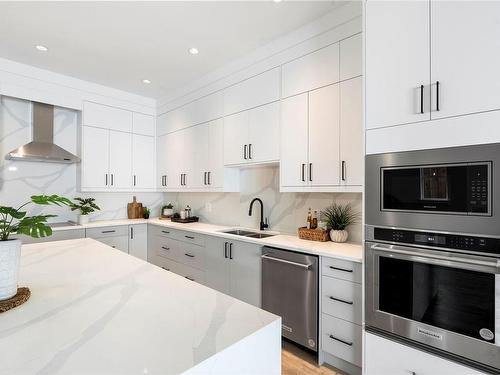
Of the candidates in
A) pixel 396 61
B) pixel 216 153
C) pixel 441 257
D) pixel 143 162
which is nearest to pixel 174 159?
pixel 143 162

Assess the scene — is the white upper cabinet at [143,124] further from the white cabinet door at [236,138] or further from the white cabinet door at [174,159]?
the white cabinet door at [236,138]

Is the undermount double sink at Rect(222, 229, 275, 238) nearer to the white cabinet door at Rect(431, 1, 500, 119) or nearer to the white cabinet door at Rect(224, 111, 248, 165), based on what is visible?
the white cabinet door at Rect(224, 111, 248, 165)

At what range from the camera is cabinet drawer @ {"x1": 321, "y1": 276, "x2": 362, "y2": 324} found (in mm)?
1847

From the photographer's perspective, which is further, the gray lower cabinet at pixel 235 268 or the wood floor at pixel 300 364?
the gray lower cabinet at pixel 235 268

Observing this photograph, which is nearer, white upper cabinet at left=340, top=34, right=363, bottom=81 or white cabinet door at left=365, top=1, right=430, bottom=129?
white cabinet door at left=365, top=1, right=430, bottom=129

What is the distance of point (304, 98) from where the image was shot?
2.40m

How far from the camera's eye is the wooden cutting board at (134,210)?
4285 millimetres

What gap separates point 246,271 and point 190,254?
3.18ft

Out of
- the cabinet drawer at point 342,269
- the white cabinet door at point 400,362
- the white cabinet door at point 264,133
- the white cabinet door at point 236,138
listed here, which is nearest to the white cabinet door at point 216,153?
the white cabinet door at point 236,138

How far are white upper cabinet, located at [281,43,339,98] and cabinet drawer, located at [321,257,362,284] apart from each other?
1.43 metres

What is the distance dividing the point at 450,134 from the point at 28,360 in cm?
184

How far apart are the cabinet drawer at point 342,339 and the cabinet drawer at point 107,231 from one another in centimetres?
294

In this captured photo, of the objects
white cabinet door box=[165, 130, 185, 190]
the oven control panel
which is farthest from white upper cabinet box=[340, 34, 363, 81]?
white cabinet door box=[165, 130, 185, 190]

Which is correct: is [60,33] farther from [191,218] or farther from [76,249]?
[191,218]
